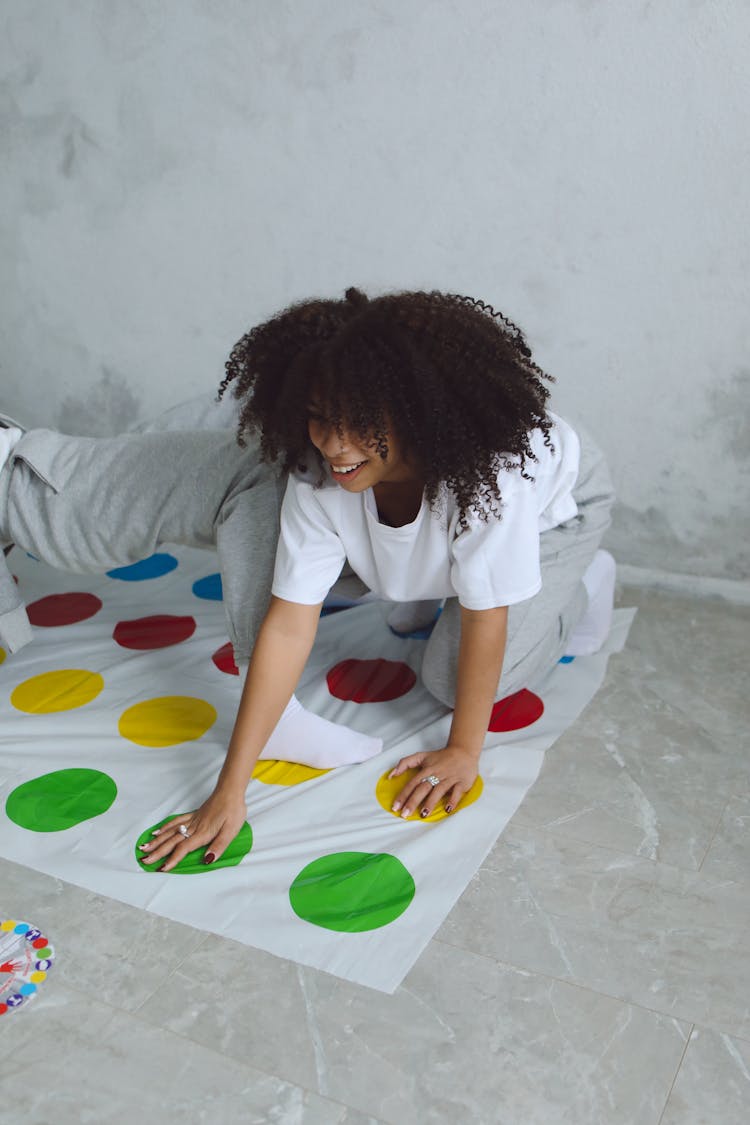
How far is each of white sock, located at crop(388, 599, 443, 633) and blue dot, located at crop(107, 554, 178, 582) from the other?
0.50 meters

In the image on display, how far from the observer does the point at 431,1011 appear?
91 cm

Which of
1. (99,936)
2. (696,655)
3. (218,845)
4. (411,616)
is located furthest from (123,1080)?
(696,655)

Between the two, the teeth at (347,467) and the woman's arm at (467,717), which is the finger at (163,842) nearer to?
the woman's arm at (467,717)

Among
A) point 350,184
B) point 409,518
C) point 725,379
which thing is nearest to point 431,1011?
point 409,518

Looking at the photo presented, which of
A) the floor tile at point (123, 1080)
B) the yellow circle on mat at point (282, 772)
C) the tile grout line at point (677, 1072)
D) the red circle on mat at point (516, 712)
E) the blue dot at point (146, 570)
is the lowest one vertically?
the floor tile at point (123, 1080)

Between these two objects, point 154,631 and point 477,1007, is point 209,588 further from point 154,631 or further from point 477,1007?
point 477,1007

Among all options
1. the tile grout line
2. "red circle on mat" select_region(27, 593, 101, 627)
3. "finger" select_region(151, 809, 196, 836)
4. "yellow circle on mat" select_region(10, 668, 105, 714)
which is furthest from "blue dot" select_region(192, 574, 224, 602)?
the tile grout line

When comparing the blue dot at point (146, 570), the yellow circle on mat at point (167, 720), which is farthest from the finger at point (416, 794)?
the blue dot at point (146, 570)

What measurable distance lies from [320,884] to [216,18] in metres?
1.59

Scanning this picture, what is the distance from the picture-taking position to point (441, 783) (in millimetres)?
1183

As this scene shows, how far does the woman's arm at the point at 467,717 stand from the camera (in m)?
1.16

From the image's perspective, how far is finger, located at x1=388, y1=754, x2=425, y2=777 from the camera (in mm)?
1229

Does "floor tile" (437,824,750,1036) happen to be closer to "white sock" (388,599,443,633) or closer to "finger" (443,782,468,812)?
"finger" (443,782,468,812)

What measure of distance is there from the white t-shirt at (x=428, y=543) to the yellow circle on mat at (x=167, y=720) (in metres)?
0.29
